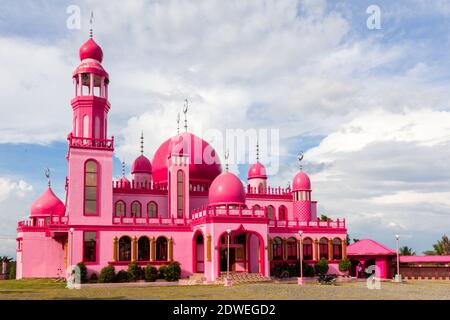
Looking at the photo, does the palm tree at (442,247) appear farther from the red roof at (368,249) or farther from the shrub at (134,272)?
the shrub at (134,272)

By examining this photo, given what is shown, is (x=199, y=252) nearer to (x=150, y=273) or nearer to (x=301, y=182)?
(x=150, y=273)

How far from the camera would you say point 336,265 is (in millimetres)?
51844

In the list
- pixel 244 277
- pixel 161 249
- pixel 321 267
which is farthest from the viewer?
pixel 321 267

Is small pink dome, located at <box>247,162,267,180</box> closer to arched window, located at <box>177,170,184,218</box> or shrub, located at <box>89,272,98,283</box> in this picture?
arched window, located at <box>177,170,184,218</box>

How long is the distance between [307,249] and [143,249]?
15.2 m

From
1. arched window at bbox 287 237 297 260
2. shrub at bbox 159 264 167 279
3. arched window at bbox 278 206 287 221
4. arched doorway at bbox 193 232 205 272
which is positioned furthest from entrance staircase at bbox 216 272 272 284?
arched window at bbox 278 206 287 221

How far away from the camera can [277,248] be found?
5034 cm

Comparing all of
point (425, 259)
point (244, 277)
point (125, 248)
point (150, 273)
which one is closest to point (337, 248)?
point (425, 259)

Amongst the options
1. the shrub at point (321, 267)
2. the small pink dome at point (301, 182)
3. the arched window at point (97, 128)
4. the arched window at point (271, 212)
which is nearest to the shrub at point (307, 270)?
the shrub at point (321, 267)

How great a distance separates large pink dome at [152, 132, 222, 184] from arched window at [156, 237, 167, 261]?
321 inches

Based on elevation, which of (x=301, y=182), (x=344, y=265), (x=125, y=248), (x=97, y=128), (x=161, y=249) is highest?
(x=97, y=128)

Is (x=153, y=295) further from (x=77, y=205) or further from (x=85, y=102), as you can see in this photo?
(x=85, y=102)
